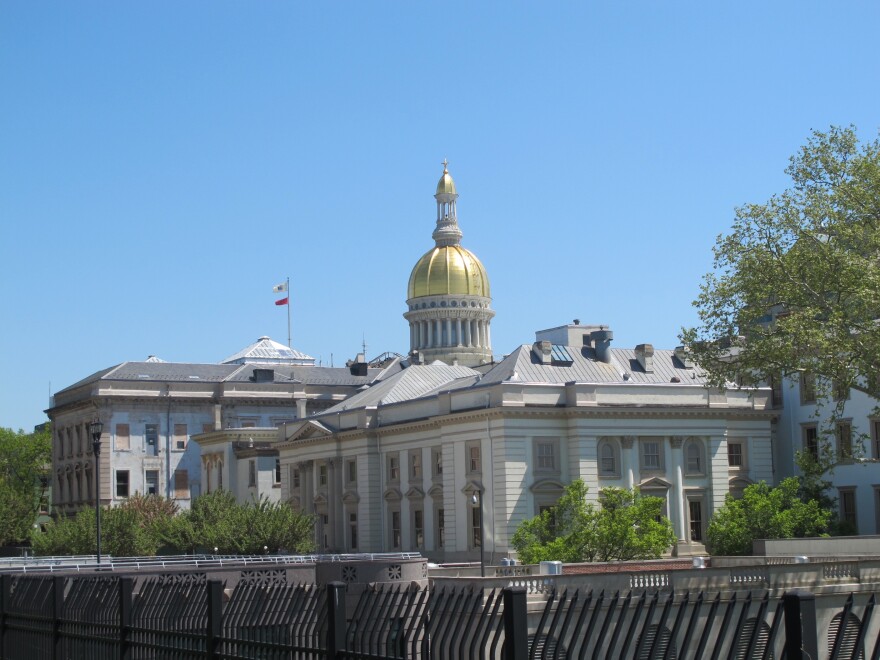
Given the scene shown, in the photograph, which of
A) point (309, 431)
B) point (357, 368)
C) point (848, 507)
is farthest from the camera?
point (357, 368)

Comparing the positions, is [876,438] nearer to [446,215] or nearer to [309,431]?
[309,431]

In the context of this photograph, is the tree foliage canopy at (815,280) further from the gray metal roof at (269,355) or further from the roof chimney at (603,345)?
the gray metal roof at (269,355)

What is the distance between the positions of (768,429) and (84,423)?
60014 mm

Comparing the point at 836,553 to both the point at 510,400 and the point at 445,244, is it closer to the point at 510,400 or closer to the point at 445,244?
the point at 510,400

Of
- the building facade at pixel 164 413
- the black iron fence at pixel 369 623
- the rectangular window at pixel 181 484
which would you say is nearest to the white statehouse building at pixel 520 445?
the building facade at pixel 164 413

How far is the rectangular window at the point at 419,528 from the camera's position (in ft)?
251

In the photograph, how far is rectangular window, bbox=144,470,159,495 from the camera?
109250 millimetres

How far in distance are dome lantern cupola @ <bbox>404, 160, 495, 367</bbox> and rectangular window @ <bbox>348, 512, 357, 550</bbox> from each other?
5797cm

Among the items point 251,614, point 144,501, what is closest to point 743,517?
point 144,501

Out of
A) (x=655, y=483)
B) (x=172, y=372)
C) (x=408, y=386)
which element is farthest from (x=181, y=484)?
(x=655, y=483)

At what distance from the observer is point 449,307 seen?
14375 centimetres

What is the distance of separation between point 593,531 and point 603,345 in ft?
61.6

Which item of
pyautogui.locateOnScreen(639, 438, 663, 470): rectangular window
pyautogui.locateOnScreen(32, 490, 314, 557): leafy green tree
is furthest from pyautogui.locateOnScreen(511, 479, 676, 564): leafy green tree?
pyautogui.locateOnScreen(32, 490, 314, 557): leafy green tree

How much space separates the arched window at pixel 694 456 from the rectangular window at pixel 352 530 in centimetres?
2113
